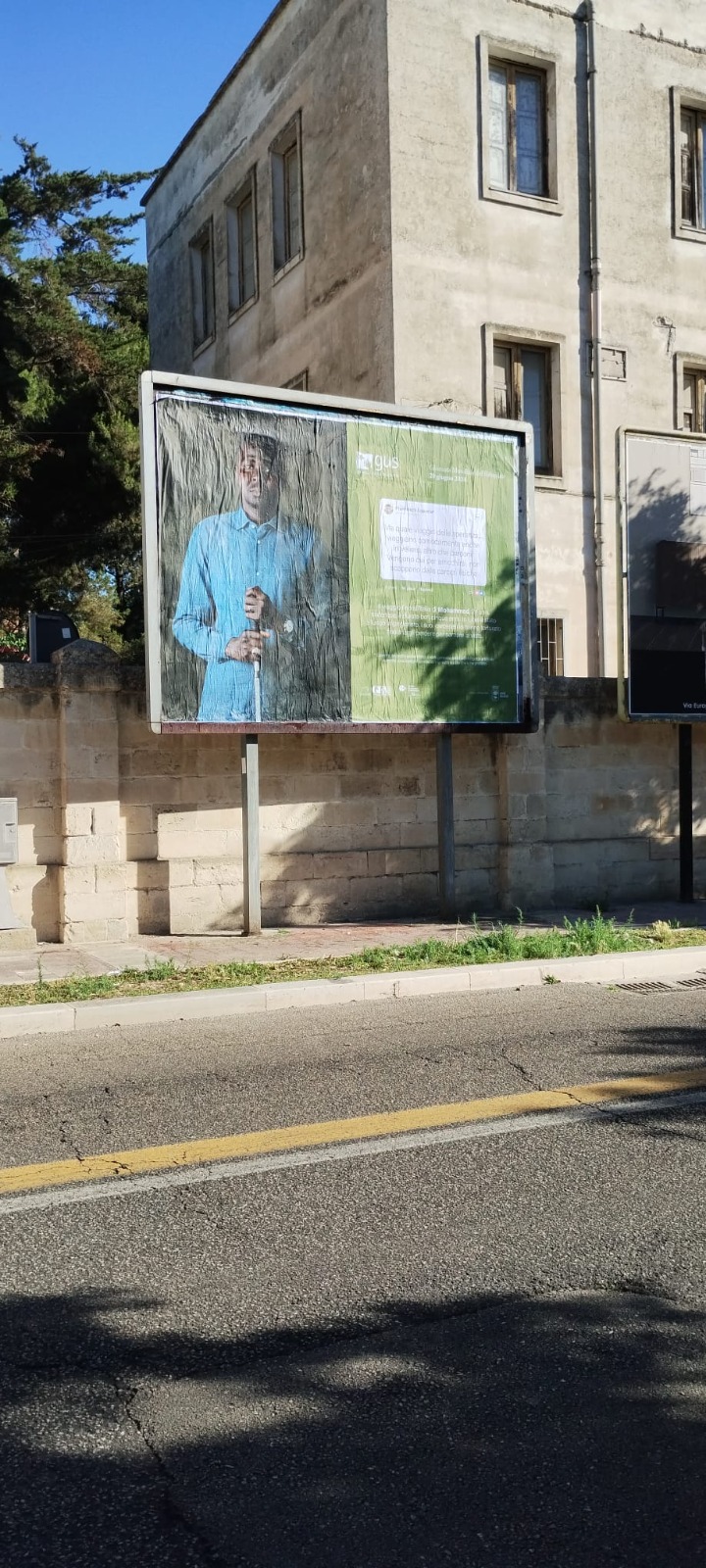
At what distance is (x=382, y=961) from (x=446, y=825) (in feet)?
9.75

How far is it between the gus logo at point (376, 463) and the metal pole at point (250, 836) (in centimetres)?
272

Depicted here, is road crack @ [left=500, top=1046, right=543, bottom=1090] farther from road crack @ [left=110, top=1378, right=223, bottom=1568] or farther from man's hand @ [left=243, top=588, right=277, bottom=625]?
man's hand @ [left=243, top=588, right=277, bottom=625]

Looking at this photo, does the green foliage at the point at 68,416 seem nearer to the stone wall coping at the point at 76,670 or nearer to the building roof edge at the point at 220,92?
the building roof edge at the point at 220,92

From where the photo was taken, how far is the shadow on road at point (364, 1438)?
2.75 metres

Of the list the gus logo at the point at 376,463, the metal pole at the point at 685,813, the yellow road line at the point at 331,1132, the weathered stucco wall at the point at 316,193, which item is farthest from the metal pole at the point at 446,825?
the weathered stucco wall at the point at 316,193

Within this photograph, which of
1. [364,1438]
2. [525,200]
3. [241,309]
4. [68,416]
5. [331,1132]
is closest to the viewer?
[364,1438]

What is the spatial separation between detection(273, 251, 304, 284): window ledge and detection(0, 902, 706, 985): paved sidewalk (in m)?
12.0

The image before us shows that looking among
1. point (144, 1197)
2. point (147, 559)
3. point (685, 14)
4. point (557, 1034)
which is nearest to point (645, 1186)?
point (144, 1197)

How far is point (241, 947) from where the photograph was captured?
37.5 ft

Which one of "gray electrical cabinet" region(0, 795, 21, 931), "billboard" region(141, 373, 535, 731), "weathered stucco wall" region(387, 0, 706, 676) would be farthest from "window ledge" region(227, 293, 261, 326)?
"gray electrical cabinet" region(0, 795, 21, 931)

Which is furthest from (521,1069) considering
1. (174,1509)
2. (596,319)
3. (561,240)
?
(561,240)

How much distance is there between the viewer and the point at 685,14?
20.4 metres

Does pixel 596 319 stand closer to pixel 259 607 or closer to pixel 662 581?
pixel 662 581

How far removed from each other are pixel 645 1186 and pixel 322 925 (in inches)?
326
